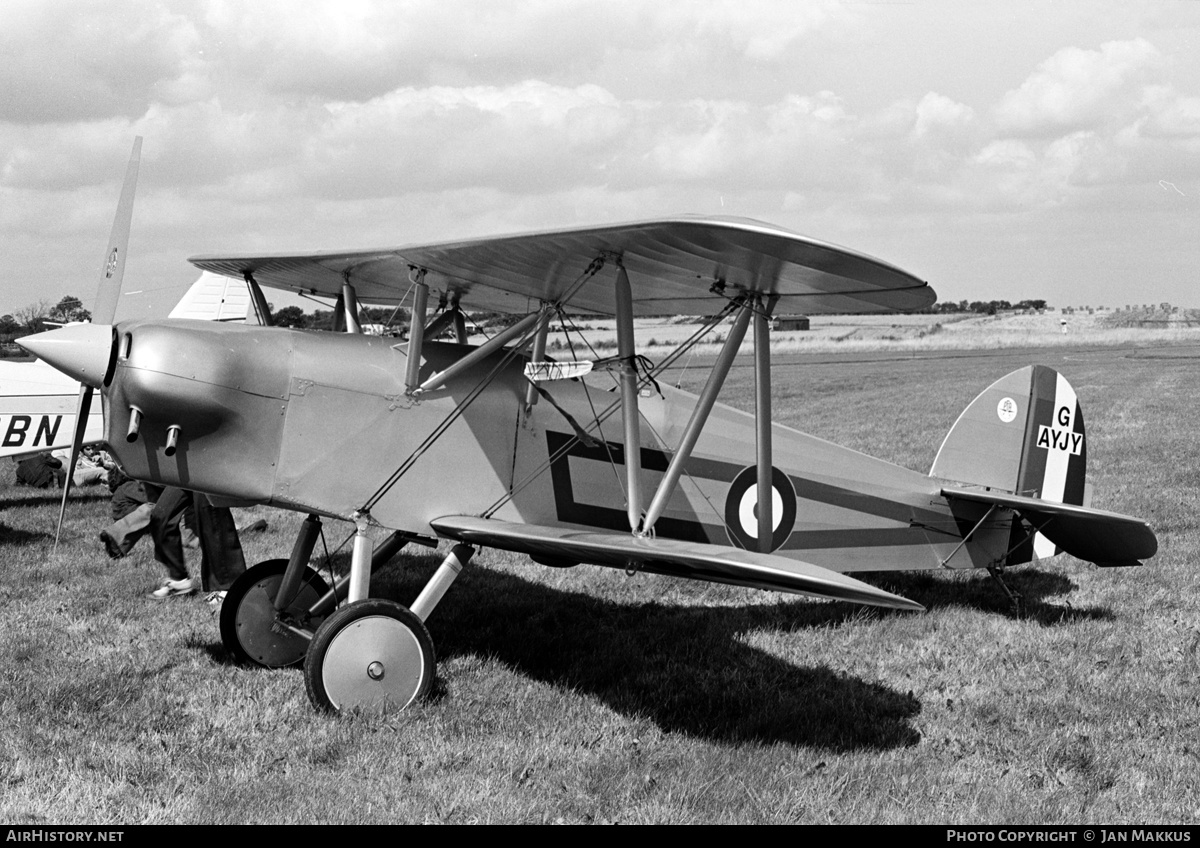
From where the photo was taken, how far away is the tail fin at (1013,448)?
24.6 feet

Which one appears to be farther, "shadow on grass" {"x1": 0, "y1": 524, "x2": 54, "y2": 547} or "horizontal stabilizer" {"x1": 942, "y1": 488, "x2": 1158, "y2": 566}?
"shadow on grass" {"x1": 0, "y1": 524, "x2": 54, "y2": 547}

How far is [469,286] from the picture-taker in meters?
6.14

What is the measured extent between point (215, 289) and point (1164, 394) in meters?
19.8

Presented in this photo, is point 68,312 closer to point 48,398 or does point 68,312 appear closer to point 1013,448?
point 48,398

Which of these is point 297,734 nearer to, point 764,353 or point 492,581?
point 764,353

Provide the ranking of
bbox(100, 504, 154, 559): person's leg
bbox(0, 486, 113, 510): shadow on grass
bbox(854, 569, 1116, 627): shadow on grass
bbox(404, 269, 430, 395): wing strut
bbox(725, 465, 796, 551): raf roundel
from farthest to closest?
1. bbox(0, 486, 113, 510): shadow on grass
2. bbox(100, 504, 154, 559): person's leg
3. bbox(854, 569, 1116, 627): shadow on grass
4. bbox(725, 465, 796, 551): raf roundel
5. bbox(404, 269, 430, 395): wing strut

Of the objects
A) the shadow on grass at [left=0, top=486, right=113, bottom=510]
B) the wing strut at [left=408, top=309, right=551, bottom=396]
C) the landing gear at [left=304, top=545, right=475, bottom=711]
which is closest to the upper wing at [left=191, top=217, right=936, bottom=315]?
the wing strut at [left=408, top=309, right=551, bottom=396]

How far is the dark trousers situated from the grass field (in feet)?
1.06

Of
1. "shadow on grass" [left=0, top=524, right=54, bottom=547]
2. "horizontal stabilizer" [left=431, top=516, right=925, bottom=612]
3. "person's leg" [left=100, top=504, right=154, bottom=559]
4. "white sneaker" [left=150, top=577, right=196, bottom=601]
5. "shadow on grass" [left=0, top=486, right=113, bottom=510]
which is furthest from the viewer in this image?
"shadow on grass" [left=0, top=486, right=113, bottom=510]

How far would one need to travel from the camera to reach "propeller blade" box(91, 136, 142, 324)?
18.3 ft

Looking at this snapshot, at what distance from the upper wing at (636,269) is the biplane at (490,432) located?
2 centimetres

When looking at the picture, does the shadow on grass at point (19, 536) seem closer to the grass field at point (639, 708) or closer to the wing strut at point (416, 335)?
the grass field at point (639, 708)

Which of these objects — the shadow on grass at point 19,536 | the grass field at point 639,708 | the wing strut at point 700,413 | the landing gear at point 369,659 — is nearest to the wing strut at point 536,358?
the wing strut at point 700,413

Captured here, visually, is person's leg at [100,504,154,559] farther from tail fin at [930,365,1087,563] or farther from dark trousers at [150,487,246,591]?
tail fin at [930,365,1087,563]
